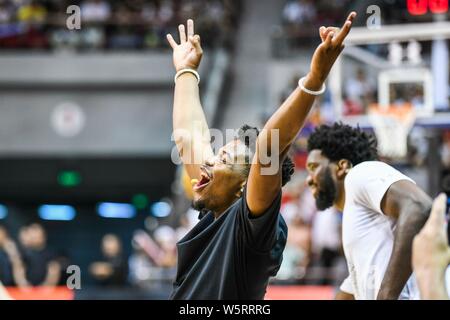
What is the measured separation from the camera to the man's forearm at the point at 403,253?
362 cm

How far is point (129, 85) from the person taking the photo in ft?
68.0

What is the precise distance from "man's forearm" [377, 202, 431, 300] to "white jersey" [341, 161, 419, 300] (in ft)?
1.38

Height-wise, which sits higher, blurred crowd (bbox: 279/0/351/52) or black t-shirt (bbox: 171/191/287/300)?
blurred crowd (bbox: 279/0/351/52)

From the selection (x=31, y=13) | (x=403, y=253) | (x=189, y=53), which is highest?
(x=31, y=13)

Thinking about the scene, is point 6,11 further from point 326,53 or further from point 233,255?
point 326,53

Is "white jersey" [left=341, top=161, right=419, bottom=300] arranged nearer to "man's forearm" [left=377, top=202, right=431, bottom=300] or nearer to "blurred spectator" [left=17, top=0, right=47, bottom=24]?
"man's forearm" [left=377, top=202, right=431, bottom=300]

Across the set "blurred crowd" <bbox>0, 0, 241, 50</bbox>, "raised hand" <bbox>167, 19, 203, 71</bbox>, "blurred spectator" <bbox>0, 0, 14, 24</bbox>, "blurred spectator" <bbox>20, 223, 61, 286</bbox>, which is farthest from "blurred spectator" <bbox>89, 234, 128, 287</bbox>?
"blurred spectator" <bbox>0, 0, 14, 24</bbox>

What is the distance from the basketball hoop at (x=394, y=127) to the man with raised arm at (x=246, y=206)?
23.5 ft

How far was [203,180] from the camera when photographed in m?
3.94

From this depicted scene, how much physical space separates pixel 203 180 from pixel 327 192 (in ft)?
3.16

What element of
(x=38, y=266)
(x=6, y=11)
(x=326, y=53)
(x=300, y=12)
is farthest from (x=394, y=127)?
(x=6, y=11)

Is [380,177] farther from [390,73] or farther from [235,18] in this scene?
[235,18]

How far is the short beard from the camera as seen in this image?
183 inches

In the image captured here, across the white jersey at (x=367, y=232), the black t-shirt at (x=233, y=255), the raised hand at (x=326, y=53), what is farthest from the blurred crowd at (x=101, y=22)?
the raised hand at (x=326, y=53)
